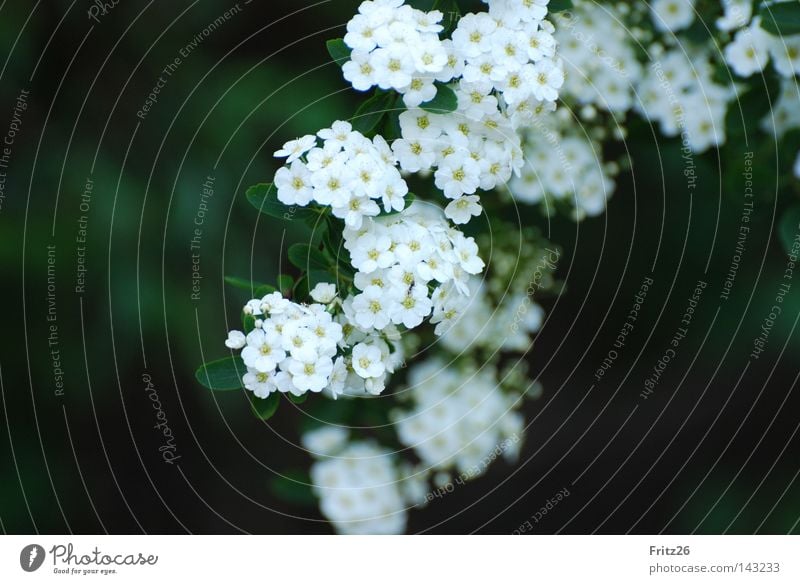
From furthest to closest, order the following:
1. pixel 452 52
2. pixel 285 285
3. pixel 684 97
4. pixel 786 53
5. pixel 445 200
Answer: pixel 684 97, pixel 445 200, pixel 786 53, pixel 285 285, pixel 452 52

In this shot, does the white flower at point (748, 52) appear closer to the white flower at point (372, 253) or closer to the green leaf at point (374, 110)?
the green leaf at point (374, 110)

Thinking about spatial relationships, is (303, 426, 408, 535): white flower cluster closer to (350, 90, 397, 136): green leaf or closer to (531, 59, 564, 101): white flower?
(350, 90, 397, 136): green leaf

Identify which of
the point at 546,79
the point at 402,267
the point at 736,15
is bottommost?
the point at 402,267

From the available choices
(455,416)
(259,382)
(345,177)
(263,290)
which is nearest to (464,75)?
(345,177)

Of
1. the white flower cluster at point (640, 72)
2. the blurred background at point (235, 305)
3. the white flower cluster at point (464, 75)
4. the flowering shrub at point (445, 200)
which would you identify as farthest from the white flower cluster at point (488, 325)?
the white flower cluster at point (464, 75)

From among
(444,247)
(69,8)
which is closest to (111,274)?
(69,8)

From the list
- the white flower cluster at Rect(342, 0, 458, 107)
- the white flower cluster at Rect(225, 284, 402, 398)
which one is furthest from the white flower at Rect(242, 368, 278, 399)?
the white flower cluster at Rect(342, 0, 458, 107)

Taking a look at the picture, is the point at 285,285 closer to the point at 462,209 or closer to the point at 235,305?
the point at 462,209
